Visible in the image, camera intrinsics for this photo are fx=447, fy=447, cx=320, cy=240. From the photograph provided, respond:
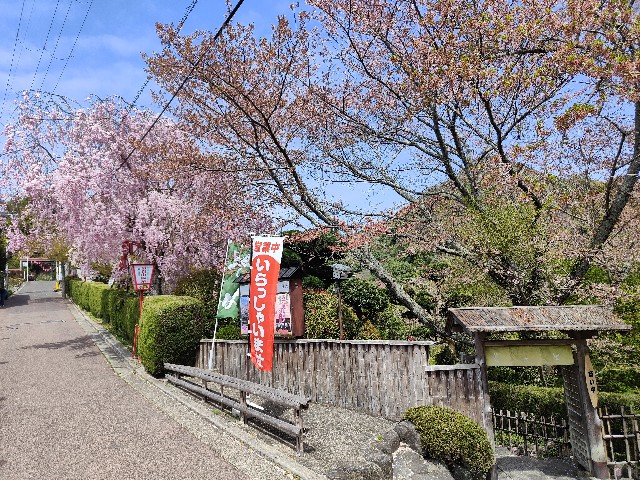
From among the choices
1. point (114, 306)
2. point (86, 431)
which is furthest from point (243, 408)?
point (114, 306)

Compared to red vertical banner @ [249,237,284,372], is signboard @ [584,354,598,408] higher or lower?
lower

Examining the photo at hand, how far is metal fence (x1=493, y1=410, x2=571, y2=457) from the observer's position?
26.9ft

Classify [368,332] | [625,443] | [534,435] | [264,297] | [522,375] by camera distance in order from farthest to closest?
[368,332], [522,375], [264,297], [534,435], [625,443]

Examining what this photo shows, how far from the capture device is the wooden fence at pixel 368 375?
7.68 m

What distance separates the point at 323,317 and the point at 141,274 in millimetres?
6199

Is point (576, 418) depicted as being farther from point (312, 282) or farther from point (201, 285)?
point (201, 285)

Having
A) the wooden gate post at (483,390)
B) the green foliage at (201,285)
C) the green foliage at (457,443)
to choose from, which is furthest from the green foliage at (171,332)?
the wooden gate post at (483,390)

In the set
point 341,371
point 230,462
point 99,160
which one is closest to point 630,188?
point 341,371

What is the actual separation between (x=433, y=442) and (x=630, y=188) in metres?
6.43

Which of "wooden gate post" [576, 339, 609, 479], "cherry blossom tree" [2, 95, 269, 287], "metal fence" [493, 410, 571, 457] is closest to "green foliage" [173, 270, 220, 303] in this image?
"cherry blossom tree" [2, 95, 269, 287]

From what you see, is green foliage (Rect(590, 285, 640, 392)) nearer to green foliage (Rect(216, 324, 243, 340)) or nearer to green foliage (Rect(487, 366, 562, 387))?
green foliage (Rect(487, 366, 562, 387))

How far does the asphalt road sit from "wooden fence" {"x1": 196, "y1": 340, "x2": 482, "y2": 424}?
9.28 ft

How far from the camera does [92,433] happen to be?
7641mm

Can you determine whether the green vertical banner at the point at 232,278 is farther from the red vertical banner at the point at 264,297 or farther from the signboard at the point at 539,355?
the signboard at the point at 539,355
